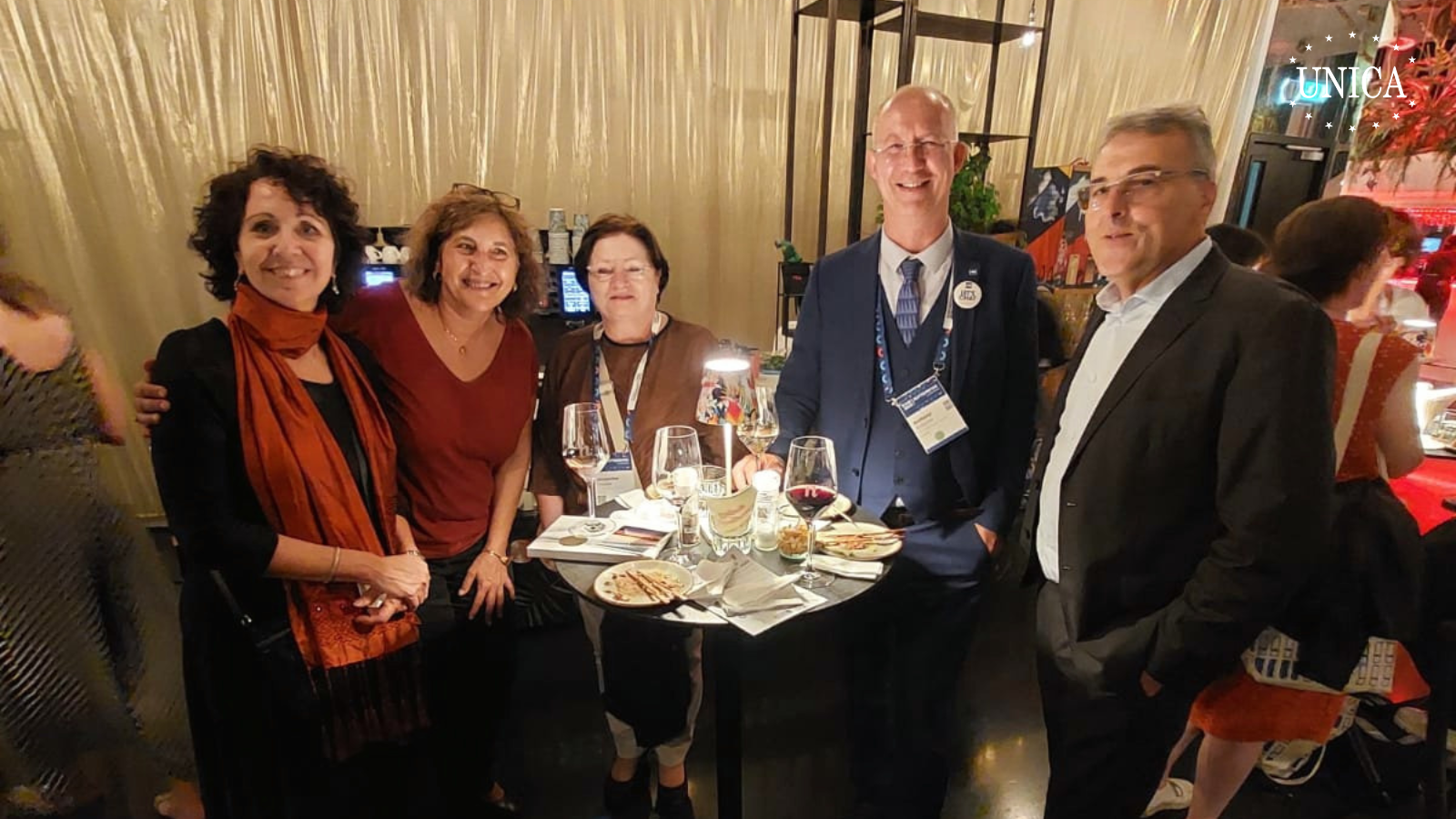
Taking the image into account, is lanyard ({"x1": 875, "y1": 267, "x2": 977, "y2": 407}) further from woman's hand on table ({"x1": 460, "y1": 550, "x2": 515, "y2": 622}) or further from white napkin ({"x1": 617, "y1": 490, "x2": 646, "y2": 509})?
woman's hand on table ({"x1": 460, "y1": 550, "x2": 515, "y2": 622})

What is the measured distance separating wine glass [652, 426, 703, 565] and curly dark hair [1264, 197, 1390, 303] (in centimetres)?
161

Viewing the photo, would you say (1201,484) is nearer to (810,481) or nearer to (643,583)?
(810,481)

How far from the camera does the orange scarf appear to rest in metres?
1.46

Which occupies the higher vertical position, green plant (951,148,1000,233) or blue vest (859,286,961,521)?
green plant (951,148,1000,233)

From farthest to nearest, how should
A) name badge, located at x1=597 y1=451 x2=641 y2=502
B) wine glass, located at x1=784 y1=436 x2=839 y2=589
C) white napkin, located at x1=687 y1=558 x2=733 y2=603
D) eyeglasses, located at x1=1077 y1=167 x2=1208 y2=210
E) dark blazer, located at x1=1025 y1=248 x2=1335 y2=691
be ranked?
name badge, located at x1=597 y1=451 x2=641 y2=502
wine glass, located at x1=784 y1=436 x2=839 y2=589
white napkin, located at x1=687 y1=558 x2=733 y2=603
eyeglasses, located at x1=1077 y1=167 x2=1208 y2=210
dark blazer, located at x1=1025 y1=248 x2=1335 y2=691

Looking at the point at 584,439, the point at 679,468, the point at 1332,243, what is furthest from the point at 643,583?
the point at 1332,243

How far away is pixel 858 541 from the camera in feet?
5.33

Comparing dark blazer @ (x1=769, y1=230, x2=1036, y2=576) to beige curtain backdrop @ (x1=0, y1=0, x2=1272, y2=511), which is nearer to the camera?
dark blazer @ (x1=769, y1=230, x2=1036, y2=576)

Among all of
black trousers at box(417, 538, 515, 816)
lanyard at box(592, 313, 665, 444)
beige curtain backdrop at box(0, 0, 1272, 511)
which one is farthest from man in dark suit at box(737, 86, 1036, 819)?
beige curtain backdrop at box(0, 0, 1272, 511)

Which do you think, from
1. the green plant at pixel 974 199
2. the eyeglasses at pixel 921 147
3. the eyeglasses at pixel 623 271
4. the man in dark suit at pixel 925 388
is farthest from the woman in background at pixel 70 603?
the green plant at pixel 974 199

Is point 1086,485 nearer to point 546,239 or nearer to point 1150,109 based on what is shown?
point 1150,109

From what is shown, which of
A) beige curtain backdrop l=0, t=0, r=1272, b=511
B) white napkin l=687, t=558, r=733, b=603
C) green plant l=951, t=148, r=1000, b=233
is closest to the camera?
white napkin l=687, t=558, r=733, b=603

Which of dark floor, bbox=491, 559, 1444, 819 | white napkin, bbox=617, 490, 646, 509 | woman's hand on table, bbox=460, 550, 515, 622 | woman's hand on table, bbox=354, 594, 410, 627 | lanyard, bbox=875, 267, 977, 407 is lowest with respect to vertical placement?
dark floor, bbox=491, 559, 1444, 819

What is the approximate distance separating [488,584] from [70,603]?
0.95 m
